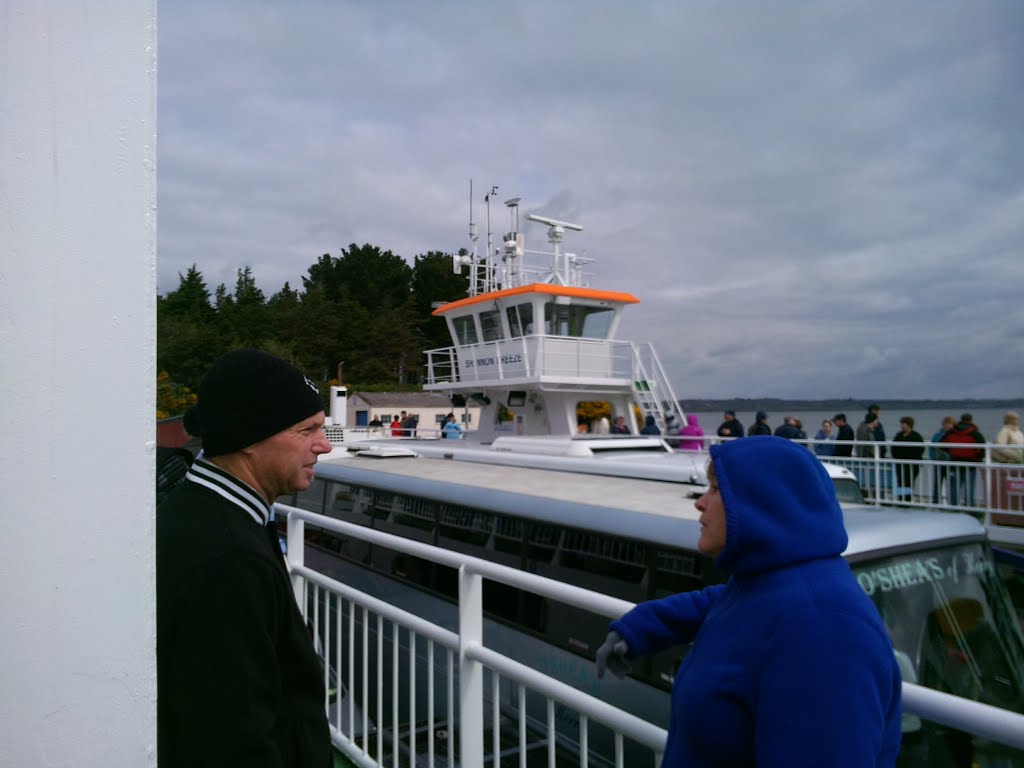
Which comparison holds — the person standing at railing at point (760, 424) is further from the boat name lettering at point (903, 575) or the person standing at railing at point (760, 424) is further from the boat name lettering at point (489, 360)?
the boat name lettering at point (903, 575)

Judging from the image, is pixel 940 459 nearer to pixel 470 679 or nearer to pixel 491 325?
pixel 491 325

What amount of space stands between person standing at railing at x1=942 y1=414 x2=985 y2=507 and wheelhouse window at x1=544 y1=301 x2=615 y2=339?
22.0 ft

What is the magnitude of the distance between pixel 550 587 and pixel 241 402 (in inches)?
44.3

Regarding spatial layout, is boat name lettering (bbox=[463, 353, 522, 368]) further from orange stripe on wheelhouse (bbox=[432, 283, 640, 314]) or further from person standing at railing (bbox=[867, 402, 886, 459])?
person standing at railing (bbox=[867, 402, 886, 459])

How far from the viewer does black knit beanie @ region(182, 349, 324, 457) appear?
1.79 m

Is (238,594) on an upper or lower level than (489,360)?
lower

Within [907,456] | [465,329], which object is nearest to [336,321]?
[465,329]

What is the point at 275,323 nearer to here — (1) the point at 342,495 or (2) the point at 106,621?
(1) the point at 342,495

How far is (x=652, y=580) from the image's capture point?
457cm

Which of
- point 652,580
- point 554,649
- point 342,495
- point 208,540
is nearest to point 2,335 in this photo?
point 208,540

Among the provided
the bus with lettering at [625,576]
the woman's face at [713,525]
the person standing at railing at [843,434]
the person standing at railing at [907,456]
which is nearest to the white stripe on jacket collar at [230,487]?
the woman's face at [713,525]

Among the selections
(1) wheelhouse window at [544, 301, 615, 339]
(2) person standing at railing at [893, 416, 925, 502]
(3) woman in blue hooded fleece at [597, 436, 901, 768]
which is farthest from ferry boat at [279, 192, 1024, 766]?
(1) wheelhouse window at [544, 301, 615, 339]

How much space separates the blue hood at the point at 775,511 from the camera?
4.78ft

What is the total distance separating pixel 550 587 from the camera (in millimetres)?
2318
